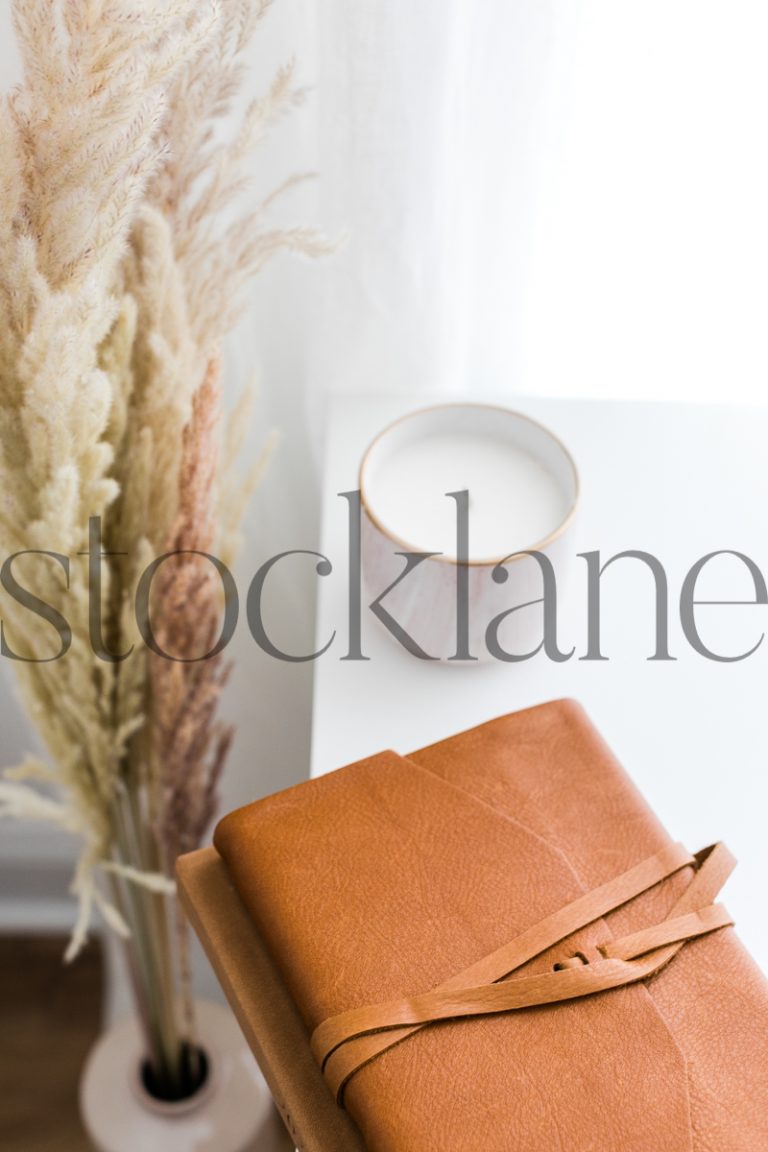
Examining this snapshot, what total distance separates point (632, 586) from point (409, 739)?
202mm

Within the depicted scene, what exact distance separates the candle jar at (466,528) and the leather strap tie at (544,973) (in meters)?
0.19

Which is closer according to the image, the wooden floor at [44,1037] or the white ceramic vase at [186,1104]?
the white ceramic vase at [186,1104]

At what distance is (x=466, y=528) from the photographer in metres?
0.72

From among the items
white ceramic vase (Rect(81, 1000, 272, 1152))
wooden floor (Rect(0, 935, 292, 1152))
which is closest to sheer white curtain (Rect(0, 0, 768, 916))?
white ceramic vase (Rect(81, 1000, 272, 1152))

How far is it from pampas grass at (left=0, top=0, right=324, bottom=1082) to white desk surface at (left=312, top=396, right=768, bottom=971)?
12 cm

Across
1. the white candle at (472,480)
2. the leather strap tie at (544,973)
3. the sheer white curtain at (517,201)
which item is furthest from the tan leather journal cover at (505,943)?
the sheer white curtain at (517,201)

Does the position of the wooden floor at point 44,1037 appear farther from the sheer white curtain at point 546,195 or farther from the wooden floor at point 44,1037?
the sheer white curtain at point 546,195

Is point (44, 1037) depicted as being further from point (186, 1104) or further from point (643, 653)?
point (643, 653)

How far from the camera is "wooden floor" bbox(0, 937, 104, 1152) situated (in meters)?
1.25

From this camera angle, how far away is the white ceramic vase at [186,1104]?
105 cm

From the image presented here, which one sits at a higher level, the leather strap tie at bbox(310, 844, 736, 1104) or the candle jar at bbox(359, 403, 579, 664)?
the candle jar at bbox(359, 403, 579, 664)

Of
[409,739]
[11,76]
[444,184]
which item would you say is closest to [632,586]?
[409,739]

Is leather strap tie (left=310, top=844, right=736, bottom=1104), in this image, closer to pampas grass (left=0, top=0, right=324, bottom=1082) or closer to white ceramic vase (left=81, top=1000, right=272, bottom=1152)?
pampas grass (left=0, top=0, right=324, bottom=1082)

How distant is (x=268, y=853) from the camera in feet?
1.92
